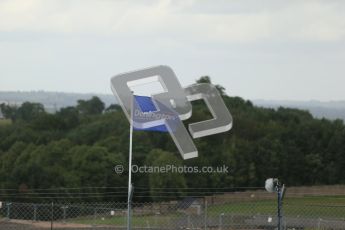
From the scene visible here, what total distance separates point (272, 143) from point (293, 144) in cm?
145

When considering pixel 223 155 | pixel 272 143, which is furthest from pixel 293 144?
pixel 223 155

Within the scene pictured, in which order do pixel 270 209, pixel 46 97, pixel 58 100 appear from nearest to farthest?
pixel 270 209 < pixel 58 100 < pixel 46 97

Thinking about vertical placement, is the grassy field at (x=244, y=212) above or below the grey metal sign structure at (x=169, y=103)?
below

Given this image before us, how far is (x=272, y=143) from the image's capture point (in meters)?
42.2

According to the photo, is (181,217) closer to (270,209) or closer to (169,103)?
(270,209)

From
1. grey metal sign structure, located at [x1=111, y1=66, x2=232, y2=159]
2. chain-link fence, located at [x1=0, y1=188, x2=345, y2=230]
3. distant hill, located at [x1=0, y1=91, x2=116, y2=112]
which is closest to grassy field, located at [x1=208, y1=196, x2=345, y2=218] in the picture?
chain-link fence, located at [x1=0, y1=188, x2=345, y2=230]

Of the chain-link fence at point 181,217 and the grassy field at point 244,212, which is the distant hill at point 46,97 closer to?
the grassy field at point 244,212

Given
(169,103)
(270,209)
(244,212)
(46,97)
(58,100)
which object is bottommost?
(244,212)

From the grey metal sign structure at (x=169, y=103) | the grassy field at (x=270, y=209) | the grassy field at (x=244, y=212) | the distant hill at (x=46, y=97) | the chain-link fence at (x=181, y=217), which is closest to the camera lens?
the chain-link fence at (x=181, y=217)

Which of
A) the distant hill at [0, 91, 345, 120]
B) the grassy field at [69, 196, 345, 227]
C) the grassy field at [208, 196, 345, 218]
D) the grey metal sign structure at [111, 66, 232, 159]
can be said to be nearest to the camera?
the grassy field at [69, 196, 345, 227]

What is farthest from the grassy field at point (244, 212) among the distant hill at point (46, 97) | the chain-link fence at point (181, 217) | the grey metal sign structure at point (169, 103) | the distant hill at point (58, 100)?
the distant hill at point (46, 97)

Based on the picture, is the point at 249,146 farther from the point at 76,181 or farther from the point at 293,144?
the point at 76,181

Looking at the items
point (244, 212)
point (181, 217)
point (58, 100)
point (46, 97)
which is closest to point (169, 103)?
point (181, 217)

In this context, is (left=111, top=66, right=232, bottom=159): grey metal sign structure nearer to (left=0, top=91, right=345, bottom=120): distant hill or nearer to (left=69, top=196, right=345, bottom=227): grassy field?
(left=69, top=196, right=345, bottom=227): grassy field
